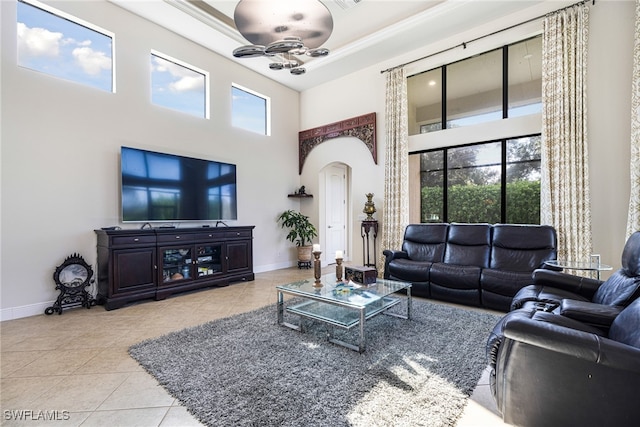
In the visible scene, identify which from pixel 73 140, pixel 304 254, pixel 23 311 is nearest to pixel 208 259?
pixel 23 311

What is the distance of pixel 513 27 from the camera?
13.5 feet

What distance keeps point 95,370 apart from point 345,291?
6.67ft

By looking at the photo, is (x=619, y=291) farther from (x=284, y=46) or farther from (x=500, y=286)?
(x=284, y=46)

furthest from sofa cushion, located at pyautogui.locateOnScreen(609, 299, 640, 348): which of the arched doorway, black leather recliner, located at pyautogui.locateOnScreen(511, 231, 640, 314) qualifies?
the arched doorway

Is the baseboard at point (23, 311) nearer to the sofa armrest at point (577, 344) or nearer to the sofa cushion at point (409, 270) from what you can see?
the sofa cushion at point (409, 270)

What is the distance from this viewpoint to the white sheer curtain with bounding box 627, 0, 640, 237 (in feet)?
10.5

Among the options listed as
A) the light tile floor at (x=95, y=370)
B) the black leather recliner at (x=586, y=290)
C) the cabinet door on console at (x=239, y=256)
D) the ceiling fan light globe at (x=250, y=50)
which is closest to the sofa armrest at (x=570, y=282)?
the black leather recliner at (x=586, y=290)

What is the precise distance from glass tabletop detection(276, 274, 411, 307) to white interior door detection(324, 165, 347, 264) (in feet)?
11.8

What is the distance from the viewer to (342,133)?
5969 mm

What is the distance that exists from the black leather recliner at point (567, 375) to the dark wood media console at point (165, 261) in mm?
3866

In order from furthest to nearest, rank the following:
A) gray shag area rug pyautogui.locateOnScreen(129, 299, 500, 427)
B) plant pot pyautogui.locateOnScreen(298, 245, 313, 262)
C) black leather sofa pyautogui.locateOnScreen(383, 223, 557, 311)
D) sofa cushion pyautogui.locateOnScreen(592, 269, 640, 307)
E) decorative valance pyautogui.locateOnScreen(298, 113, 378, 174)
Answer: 1. plant pot pyautogui.locateOnScreen(298, 245, 313, 262)
2. decorative valance pyautogui.locateOnScreen(298, 113, 378, 174)
3. black leather sofa pyautogui.locateOnScreen(383, 223, 557, 311)
4. sofa cushion pyautogui.locateOnScreen(592, 269, 640, 307)
5. gray shag area rug pyautogui.locateOnScreen(129, 299, 500, 427)

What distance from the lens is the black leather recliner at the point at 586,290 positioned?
1.90 meters

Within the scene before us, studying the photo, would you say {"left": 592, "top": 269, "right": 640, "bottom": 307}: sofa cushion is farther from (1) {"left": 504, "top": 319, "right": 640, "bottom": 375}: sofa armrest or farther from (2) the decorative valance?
(2) the decorative valance

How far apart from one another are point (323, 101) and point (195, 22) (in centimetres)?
287
